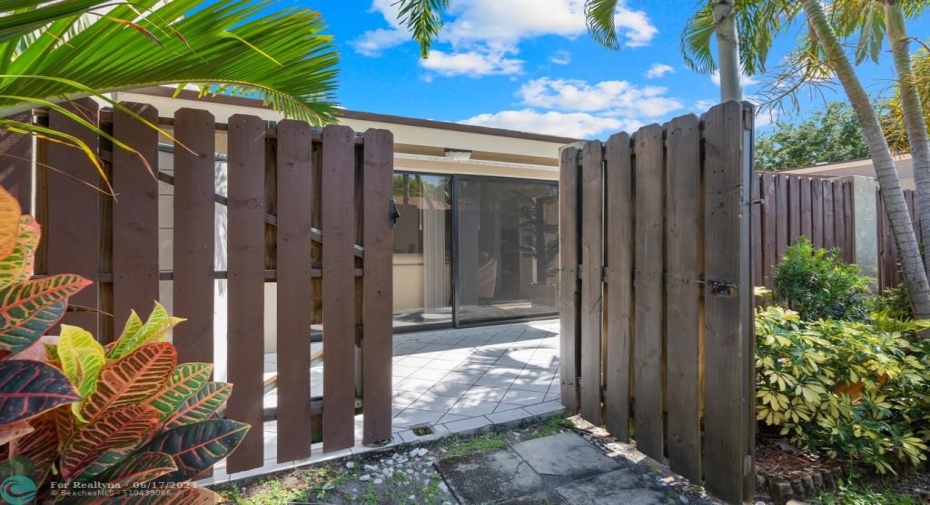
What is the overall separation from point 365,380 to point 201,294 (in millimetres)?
1025

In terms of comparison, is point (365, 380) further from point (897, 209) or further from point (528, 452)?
point (897, 209)

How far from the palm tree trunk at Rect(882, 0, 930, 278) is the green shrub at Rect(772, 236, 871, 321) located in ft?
2.17

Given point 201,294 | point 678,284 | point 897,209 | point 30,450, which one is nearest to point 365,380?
point 201,294

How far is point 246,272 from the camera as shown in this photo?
7.69ft

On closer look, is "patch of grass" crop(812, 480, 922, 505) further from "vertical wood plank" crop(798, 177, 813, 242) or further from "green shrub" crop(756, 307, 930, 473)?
"vertical wood plank" crop(798, 177, 813, 242)

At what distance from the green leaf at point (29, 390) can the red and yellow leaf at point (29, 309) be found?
0.05 m

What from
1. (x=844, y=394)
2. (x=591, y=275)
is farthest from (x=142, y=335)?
(x=844, y=394)

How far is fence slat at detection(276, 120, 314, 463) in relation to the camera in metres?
2.42

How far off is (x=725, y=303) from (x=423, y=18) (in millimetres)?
3948

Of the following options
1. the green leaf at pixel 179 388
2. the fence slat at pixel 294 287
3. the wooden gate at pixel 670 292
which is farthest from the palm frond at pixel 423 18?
the green leaf at pixel 179 388

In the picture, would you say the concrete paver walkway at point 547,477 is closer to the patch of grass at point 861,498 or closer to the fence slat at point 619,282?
the fence slat at point 619,282

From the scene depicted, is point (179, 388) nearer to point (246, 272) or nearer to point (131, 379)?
point (131, 379)

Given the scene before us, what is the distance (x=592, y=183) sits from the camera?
3.06 meters

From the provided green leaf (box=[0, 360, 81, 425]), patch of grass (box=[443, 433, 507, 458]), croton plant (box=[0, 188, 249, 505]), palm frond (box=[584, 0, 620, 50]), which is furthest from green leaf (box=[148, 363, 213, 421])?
palm frond (box=[584, 0, 620, 50])
